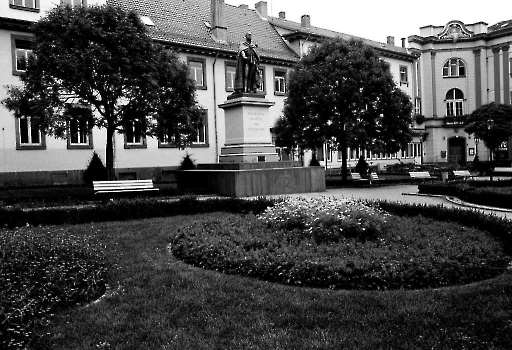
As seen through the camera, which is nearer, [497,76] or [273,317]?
[273,317]

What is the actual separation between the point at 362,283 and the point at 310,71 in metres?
22.5

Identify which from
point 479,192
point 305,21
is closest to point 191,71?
point 305,21

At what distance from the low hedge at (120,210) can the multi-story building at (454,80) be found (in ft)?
169

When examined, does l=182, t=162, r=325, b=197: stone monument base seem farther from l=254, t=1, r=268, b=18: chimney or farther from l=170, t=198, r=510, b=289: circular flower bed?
l=254, t=1, r=268, b=18: chimney

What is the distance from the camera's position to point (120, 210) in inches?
528

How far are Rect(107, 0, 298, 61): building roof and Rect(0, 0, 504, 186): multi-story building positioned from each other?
94 mm

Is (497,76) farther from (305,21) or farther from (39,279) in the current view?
(39,279)

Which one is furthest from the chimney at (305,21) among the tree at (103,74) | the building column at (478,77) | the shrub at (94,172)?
the tree at (103,74)

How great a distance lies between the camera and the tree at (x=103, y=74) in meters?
19.8

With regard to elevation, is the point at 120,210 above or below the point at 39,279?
above

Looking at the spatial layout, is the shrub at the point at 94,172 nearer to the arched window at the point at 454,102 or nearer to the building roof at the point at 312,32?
the building roof at the point at 312,32

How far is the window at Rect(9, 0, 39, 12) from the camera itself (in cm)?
2742

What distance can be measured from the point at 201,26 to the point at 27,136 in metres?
17.1

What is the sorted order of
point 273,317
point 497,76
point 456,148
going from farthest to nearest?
point 456,148
point 497,76
point 273,317
